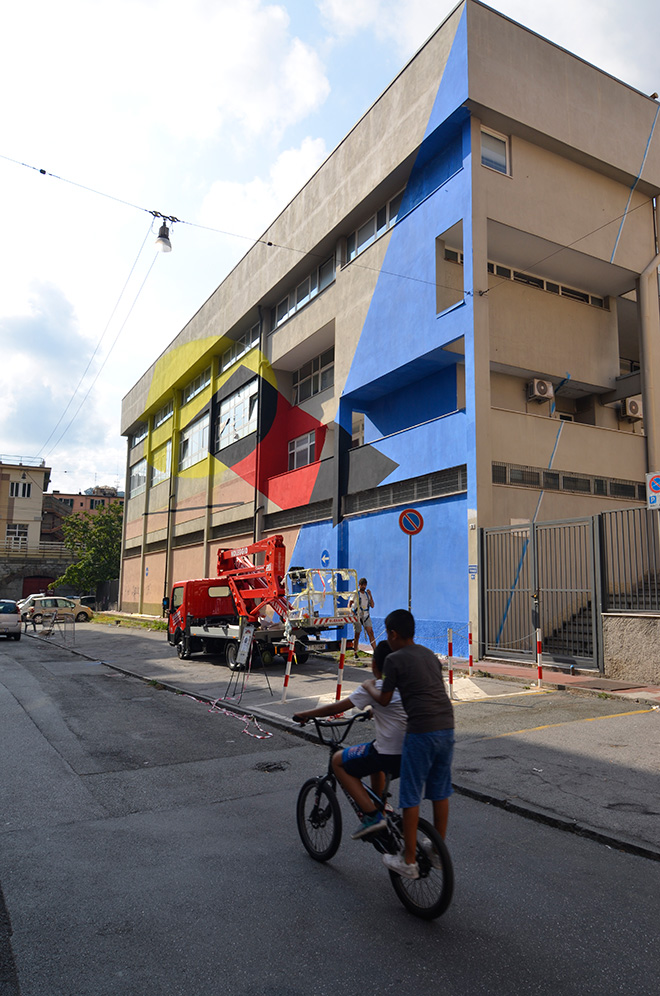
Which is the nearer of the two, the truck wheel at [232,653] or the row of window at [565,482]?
the truck wheel at [232,653]

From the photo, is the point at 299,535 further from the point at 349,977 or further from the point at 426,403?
the point at 349,977

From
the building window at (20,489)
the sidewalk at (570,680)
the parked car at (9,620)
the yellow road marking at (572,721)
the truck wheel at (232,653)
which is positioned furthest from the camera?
the building window at (20,489)

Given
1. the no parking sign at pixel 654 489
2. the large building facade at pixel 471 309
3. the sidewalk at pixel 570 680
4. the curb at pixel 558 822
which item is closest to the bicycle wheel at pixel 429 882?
the curb at pixel 558 822

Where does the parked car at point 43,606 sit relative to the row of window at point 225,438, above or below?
below

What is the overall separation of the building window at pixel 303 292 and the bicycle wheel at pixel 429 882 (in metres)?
23.8

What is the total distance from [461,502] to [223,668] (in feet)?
24.3

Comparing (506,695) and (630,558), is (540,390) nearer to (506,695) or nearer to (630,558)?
(630,558)

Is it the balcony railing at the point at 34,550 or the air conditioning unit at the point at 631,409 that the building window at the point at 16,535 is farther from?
the air conditioning unit at the point at 631,409

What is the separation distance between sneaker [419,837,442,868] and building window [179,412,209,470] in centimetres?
3396

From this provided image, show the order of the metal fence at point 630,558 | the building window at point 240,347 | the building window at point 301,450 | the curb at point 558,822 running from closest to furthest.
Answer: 1. the curb at point 558,822
2. the metal fence at point 630,558
3. the building window at point 301,450
4. the building window at point 240,347

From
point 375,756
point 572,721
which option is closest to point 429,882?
point 375,756

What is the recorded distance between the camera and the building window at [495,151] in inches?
736

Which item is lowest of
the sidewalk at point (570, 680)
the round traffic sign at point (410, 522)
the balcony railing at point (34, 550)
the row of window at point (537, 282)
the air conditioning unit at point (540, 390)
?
the sidewalk at point (570, 680)

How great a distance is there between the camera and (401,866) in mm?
3963
